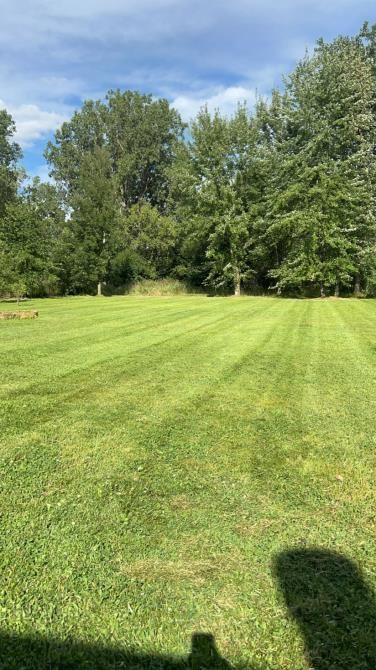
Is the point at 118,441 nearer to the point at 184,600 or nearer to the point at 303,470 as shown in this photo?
the point at 303,470

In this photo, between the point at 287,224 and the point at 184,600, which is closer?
the point at 184,600

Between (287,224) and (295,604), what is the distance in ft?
80.9

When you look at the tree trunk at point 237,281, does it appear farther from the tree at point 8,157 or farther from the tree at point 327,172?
the tree at point 8,157

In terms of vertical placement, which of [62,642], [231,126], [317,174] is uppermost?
[231,126]

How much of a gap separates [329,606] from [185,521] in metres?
0.95

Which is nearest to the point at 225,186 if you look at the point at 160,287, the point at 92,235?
the point at 160,287

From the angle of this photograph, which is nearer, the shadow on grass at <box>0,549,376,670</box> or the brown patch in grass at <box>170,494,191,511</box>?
the shadow on grass at <box>0,549,376,670</box>

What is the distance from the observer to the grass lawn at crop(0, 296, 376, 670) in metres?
1.90

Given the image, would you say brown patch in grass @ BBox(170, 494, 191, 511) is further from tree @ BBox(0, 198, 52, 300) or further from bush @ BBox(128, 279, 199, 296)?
bush @ BBox(128, 279, 199, 296)

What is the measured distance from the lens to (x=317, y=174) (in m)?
25.0

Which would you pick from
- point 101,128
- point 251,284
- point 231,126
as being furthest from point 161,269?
point 101,128

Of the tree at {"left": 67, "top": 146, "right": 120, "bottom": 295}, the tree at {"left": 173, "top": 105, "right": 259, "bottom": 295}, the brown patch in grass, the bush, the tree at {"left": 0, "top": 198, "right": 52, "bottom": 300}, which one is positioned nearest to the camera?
the brown patch in grass

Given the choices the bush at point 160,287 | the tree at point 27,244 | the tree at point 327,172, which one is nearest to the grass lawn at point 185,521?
the tree at point 327,172

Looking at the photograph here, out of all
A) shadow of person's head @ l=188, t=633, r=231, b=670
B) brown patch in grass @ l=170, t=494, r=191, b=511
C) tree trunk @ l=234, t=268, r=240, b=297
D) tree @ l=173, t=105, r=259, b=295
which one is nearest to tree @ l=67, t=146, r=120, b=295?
tree @ l=173, t=105, r=259, b=295
